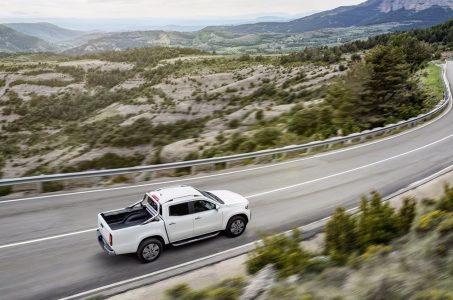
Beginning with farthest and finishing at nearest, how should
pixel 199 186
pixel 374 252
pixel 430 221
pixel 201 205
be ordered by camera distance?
1. pixel 199 186
2. pixel 201 205
3. pixel 430 221
4. pixel 374 252

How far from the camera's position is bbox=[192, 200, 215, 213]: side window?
36.8 ft

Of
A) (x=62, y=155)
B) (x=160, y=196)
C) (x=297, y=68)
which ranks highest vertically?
(x=297, y=68)

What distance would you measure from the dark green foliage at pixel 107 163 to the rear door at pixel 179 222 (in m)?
14.4

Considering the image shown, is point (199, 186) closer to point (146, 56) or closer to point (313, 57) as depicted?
point (313, 57)

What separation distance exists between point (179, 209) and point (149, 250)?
4.38 ft

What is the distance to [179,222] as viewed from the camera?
10.8 meters

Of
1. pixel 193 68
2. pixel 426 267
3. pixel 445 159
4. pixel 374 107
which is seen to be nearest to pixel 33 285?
pixel 426 267

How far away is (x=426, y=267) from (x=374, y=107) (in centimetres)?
2779

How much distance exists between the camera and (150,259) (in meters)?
10.4

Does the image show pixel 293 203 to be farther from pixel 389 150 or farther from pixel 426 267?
pixel 389 150

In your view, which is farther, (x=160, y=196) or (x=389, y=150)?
(x=389, y=150)

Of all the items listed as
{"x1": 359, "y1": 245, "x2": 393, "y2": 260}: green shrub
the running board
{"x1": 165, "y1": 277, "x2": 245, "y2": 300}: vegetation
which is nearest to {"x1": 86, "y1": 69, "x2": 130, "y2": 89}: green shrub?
the running board

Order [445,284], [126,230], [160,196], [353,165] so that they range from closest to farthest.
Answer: [445,284], [126,230], [160,196], [353,165]

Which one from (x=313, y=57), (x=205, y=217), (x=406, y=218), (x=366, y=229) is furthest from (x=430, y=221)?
(x=313, y=57)
